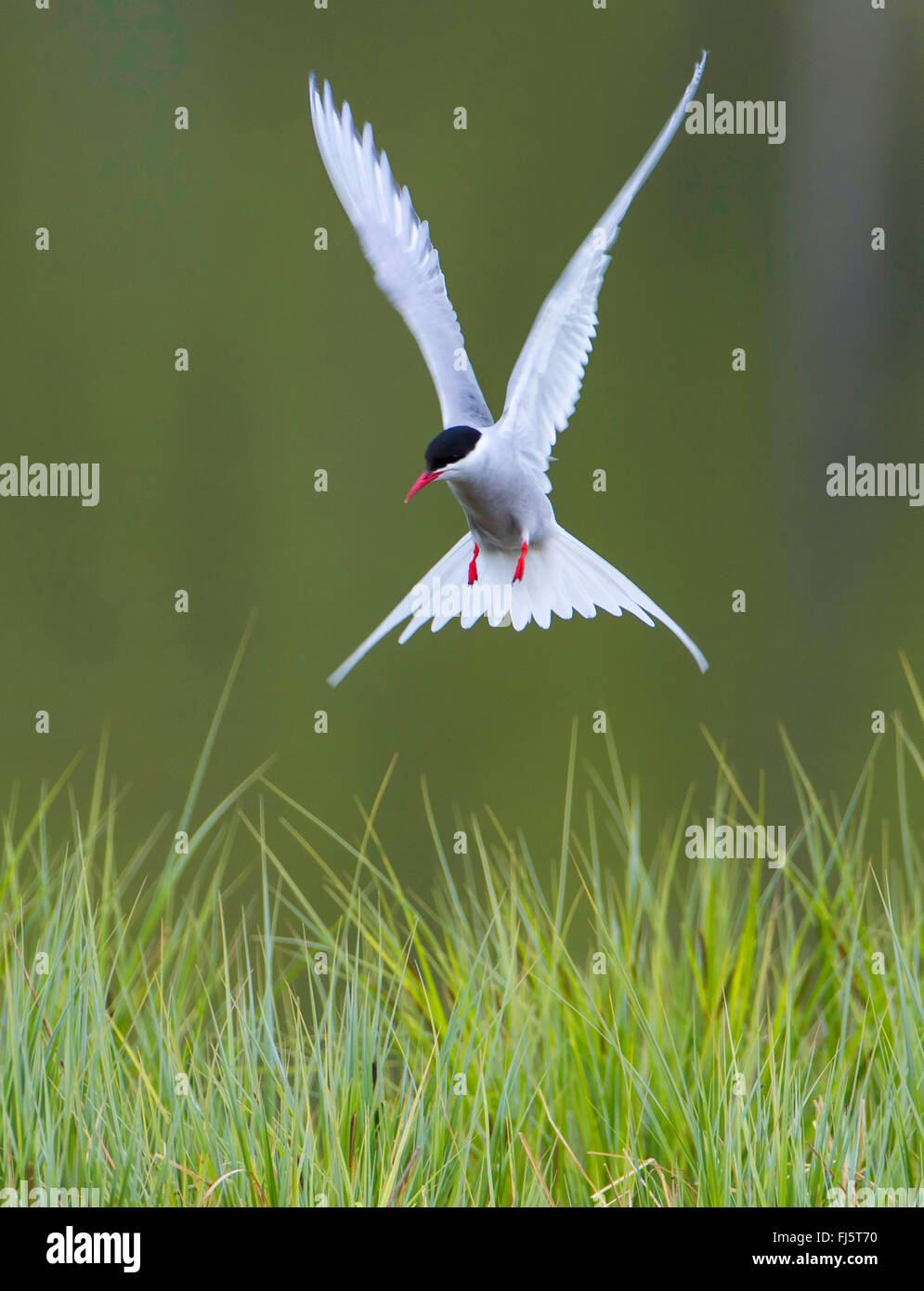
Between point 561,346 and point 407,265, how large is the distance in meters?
0.18

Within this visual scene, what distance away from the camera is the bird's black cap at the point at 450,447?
3.79ft

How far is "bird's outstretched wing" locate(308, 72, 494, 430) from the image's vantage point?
1.21 meters

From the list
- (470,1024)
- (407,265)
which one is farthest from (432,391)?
(470,1024)

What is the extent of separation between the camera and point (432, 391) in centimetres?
174

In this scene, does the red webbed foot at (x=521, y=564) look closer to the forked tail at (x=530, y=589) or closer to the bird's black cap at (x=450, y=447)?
the forked tail at (x=530, y=589)

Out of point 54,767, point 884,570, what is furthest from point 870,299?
point 54,767

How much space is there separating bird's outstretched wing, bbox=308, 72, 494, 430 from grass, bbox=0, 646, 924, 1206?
0.47m

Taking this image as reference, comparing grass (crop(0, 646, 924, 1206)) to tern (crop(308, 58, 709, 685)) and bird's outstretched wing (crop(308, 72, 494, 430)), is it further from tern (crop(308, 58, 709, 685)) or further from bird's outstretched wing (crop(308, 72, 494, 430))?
bird's outstretched wing (crop(308, 72, 494, 430))

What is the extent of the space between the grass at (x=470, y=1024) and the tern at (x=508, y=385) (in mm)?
290

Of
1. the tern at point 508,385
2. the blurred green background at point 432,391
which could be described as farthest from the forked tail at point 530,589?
the blurred green background at point 432,391

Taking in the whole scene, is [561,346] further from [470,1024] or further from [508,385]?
[470,1024]

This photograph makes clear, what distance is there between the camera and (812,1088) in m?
1.09
